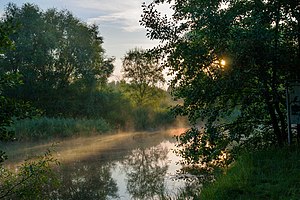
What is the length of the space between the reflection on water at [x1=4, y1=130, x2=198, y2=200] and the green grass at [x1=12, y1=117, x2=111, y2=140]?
6461 mm

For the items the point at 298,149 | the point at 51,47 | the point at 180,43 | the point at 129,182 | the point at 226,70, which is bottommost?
the point at 129,182

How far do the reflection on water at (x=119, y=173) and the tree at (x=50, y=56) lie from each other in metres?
17.3

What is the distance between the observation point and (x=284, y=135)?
1165 cm

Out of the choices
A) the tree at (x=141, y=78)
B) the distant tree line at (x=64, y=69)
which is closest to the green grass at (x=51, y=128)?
the distant tree line at (x=64, y=69)

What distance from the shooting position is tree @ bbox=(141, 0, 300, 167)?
10.1 metres

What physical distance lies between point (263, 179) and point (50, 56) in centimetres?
3977

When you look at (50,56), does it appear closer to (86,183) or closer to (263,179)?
(86,183)

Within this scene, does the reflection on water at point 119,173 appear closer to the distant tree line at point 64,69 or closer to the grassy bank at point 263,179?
the grassy bank at point 263,179

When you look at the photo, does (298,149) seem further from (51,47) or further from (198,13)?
(51,47)

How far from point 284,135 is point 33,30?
124ft

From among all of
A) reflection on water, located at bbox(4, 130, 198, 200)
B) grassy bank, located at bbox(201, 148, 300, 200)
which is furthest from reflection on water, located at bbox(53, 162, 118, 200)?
grassy bank, located at bbox(201, 148, 300, 200)

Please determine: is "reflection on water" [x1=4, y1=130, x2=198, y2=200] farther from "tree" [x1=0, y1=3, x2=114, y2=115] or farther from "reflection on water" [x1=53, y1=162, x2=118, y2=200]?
"tree" [x1=0, y1=3, x2=114, y2=115]

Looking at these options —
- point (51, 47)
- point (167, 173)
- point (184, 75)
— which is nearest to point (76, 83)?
point (51, 47)

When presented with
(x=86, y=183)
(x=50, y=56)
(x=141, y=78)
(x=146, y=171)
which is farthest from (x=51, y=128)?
(x=141, y=78)
